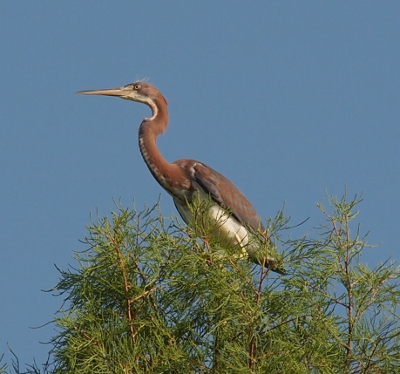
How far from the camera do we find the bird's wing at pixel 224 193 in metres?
6.76

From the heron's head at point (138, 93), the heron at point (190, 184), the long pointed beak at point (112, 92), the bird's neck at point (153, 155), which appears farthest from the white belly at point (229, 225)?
the long pointed beak at point (112, 92)

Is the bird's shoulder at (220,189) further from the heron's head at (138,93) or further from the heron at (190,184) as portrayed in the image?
the heron's head at (138,93)

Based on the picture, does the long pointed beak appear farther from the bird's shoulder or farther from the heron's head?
the bird's shoulder

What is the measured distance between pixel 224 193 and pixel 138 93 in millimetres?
1396

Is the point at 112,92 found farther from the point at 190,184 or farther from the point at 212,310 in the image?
the point at 212,310

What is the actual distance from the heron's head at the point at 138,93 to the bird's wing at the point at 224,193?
84 cm

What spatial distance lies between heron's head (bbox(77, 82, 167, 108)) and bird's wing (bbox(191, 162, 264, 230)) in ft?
2.74

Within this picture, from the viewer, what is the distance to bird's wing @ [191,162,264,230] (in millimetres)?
6758

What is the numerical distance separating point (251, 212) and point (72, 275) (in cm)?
313

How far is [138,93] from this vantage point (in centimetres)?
768

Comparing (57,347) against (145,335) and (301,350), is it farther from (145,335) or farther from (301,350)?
(301,350)

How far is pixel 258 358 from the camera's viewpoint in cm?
365

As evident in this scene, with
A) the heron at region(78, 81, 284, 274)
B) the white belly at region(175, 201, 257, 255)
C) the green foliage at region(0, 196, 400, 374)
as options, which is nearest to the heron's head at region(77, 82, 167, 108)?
the heron at region(78, 81, 284, 274)

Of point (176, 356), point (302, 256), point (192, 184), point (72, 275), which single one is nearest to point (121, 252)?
point (72, 275)
